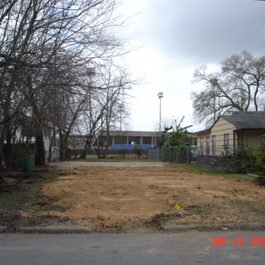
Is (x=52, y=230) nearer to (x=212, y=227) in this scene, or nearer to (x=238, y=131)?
(x=212, y=227)

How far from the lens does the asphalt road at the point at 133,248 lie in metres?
4.93

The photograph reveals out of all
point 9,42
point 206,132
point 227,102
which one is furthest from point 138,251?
point 227,102

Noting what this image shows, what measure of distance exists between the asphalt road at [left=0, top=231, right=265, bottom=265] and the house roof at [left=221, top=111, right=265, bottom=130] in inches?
575

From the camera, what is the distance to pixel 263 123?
2067cm

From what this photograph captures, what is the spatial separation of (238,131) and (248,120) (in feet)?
4.48

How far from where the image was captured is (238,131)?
20703 mm

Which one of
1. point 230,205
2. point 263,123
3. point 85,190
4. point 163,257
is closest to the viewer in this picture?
point 163,257

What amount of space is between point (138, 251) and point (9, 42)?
8611 mm

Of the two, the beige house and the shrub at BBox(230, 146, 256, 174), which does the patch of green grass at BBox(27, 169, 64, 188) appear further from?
the beige house

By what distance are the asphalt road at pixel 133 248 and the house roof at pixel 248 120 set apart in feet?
47.9

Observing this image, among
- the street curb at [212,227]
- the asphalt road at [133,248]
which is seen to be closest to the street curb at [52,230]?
the asphalt road at [133,248]

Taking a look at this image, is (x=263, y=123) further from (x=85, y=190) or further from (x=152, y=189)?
(x=85, y=190)

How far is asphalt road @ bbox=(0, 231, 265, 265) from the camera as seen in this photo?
16.2 feet

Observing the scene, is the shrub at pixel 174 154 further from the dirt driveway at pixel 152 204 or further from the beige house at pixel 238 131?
the dirt driveway at pixel 152 204
